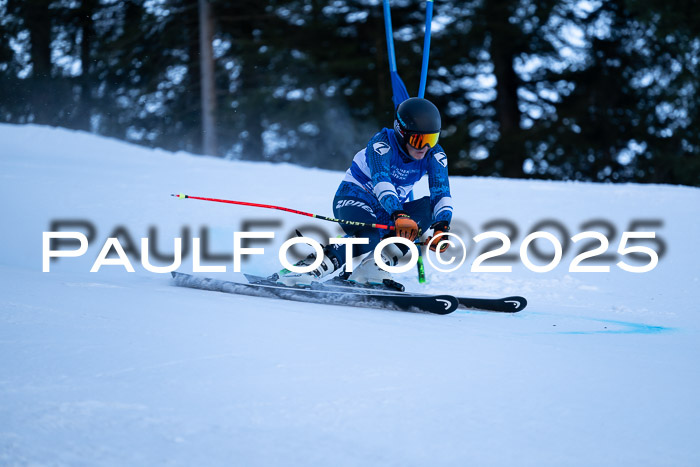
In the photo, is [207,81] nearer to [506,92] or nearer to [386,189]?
[506,92]

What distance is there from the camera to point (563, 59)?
66.7ft

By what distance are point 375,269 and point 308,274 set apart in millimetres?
463

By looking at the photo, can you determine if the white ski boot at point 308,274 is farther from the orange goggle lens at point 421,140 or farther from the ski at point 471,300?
the orange goggle lens at point 421,140

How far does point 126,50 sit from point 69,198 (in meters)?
13.4

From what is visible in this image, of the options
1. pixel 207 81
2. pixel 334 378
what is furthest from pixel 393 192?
pixel 207 81

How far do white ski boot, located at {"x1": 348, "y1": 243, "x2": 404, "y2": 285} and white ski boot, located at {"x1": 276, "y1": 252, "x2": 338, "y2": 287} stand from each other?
247 mm

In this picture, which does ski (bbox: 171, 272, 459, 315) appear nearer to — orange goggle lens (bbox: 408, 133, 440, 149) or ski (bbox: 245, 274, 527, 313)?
ski (bbox: 245, 274, 527, 313)

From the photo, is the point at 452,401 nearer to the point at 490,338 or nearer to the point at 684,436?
the point at 684,436

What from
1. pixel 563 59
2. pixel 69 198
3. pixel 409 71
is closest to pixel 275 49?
pixel 409 71

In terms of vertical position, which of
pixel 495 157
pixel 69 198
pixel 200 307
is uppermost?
pixel 495 157

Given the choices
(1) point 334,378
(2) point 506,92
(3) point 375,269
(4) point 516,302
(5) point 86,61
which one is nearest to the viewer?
(1) point 334,378

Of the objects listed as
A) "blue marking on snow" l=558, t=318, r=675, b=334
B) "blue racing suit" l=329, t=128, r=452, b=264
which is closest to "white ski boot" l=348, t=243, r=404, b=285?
"blue racing suit" l=329, t=128, r=452, b=264

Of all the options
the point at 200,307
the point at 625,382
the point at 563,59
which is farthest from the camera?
the point at 563,59

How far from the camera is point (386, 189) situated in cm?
462
